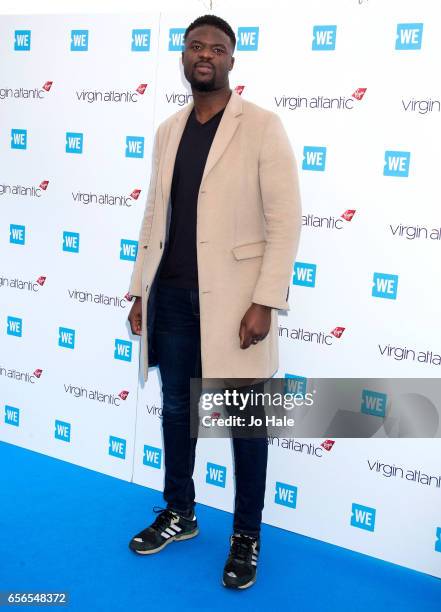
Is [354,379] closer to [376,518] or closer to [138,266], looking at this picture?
[376,518]

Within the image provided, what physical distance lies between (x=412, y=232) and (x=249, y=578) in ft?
4.14

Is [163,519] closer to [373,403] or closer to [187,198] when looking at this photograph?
[373,403]

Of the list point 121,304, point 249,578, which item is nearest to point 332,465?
point 249,578

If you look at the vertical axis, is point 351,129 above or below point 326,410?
above

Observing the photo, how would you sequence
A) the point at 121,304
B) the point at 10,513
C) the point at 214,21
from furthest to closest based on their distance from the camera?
the point at 121,304 → the point at 10,513 → the point at 214,21

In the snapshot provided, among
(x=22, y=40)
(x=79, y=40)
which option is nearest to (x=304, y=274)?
(x=79, y=40)

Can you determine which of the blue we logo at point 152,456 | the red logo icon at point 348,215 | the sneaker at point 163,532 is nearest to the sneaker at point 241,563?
the sneaker at point 163,532

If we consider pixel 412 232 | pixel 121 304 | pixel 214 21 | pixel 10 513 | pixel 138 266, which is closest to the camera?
pixel 214 21

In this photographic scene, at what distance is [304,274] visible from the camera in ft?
8.27

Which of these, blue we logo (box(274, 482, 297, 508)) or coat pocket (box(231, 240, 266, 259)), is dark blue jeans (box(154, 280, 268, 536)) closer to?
coat pocket (box(231, 240, 266, 259))

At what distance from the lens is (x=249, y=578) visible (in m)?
2.27

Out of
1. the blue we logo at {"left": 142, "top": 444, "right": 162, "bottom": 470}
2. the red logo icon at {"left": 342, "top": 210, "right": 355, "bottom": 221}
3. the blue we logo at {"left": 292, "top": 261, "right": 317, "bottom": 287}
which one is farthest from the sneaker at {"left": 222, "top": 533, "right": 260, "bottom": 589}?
the red logo icon at {"left": 342, "top": 210, "right": 355, "bottom": 221}

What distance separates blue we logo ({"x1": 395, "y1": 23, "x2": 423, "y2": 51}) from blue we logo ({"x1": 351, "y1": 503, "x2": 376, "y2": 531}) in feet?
5.23

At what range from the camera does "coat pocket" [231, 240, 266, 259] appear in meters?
2.12
